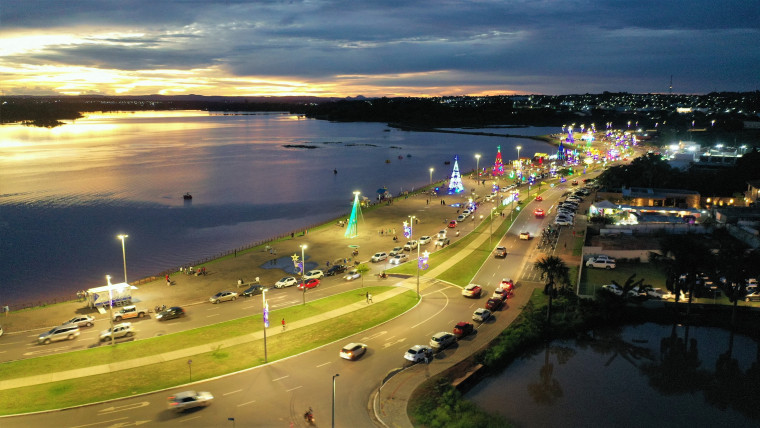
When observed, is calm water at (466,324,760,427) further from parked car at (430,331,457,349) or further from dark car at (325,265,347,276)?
dark car at (325,265,347,276)

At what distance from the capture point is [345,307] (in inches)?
1460

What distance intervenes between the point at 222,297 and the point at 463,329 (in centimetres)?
1834

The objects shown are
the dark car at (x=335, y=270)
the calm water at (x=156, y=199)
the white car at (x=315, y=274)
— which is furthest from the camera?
the calm water at (x=156, y=199)

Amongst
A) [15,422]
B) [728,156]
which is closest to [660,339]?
[15,422]

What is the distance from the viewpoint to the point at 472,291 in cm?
3875

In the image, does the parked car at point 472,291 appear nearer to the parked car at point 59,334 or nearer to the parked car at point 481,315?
the parked car at point 481,315

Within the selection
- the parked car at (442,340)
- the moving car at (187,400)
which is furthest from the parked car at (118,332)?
the parked car at (442,340)

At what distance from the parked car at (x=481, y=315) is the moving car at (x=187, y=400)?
17711mm

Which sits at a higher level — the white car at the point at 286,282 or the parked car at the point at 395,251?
the parked car at the point at 395,251

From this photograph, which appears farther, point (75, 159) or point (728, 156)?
point (75, 159)

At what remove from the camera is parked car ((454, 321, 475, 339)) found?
Answer: 105 ft

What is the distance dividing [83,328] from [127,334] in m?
3.74

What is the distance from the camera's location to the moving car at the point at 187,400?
77.3 ft

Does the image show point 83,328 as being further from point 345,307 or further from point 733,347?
point 733,347
